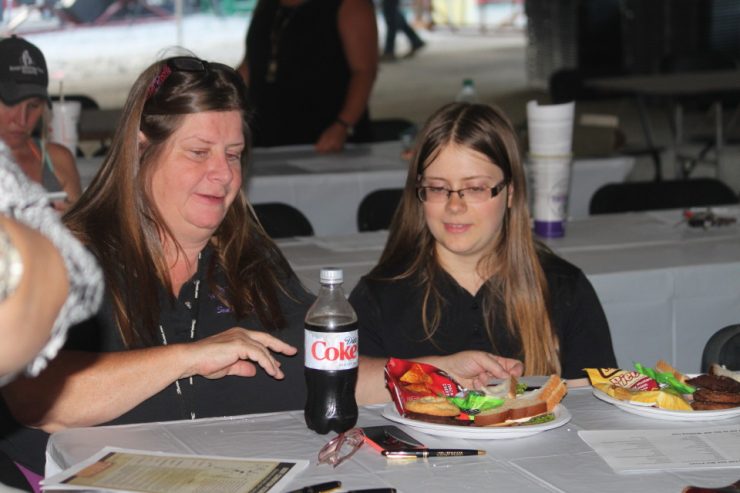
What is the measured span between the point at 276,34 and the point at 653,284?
9.00 feet

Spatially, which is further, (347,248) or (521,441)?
(347,248)

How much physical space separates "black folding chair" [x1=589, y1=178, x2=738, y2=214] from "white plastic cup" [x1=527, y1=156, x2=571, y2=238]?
2.61 ft

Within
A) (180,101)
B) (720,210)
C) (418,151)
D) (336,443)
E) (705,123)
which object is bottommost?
(705,123)

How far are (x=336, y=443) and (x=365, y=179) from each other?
3037 mm

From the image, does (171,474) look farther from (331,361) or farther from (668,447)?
(668,447)

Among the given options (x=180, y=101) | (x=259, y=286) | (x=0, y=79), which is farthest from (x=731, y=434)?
(x=0, y=79)

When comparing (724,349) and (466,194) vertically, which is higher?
(466,194)

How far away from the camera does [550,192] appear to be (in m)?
3.51

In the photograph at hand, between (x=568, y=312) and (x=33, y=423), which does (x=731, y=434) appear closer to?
(x=568, y=312)

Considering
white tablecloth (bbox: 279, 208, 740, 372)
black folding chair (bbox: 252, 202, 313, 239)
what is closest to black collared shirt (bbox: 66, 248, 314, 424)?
white tablecloth (bbox: 279, 208, 740, 372)

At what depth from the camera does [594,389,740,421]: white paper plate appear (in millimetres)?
1928

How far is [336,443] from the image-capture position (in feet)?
5.80

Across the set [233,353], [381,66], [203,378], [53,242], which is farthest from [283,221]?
[381,66]

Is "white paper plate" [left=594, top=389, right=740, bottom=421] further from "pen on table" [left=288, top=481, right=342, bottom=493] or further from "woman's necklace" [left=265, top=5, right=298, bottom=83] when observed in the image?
"woman's necklace" [left=265, top=5, right=298, bottom=83]
